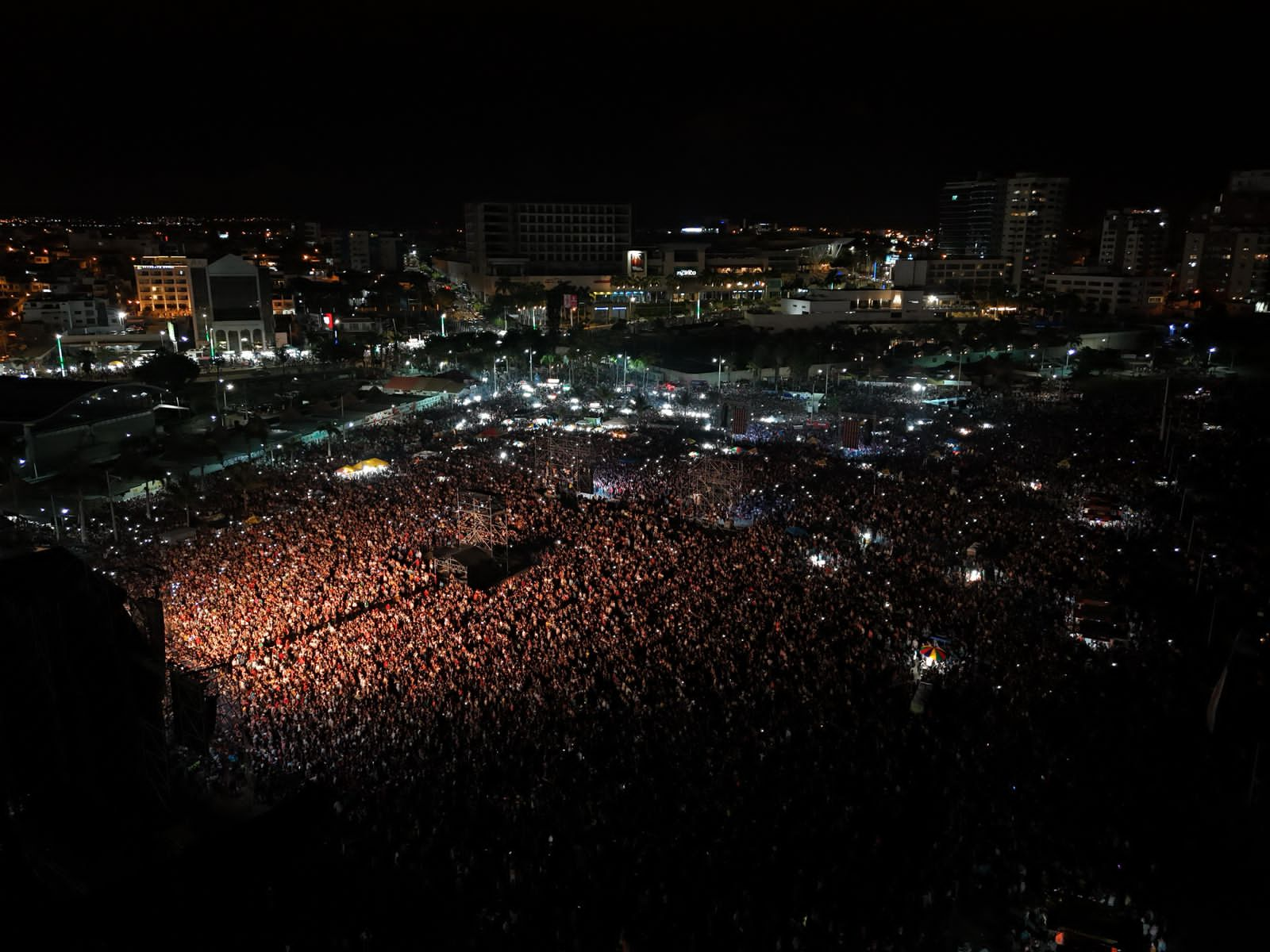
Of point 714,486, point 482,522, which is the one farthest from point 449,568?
point 714,486

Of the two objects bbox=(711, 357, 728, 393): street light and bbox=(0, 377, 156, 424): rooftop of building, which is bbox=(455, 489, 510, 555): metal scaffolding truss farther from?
bbox=(711, 357, 728, 393): street light

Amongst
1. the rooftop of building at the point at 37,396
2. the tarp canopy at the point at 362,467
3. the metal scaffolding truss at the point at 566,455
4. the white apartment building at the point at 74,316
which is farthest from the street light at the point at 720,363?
the white apartment building at the point at 74,316

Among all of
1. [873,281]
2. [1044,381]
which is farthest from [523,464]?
[873,281]

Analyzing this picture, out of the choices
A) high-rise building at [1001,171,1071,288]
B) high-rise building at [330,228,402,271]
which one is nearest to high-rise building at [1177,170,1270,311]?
high-rise building at [1001,171,1071,288]

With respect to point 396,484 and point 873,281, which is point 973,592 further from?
point 873,281

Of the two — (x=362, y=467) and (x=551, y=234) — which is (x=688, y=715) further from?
(x=551, y=234)

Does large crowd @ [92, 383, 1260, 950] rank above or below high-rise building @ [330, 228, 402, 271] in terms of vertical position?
below
